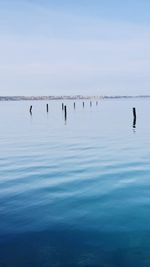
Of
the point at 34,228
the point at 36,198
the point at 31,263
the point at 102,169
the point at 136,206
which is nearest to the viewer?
the point at 31,263

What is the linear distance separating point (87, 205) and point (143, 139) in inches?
913

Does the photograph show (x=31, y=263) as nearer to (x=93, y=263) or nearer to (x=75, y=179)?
(x=93, y=263)

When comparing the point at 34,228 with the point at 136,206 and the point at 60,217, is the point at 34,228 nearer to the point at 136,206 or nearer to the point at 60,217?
the point at 60,217

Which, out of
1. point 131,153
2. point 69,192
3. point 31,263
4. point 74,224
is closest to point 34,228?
point 74,224

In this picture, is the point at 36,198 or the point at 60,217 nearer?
the point at 60,217

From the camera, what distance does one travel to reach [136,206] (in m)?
13.7

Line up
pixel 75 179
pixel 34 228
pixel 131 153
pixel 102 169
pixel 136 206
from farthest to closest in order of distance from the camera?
1. pixel 131 153
2. pixel 102 169
3. pixel 75 179
4. pixel 136 206
5. pixel 34 228

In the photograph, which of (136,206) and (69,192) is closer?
(136,206)

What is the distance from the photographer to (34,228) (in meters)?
11.5

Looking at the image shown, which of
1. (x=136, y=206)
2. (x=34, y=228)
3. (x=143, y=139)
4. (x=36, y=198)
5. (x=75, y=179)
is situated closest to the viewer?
(x=34, y=228)

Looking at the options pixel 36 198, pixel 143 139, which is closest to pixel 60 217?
pixel 36 198

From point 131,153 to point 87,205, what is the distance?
45.1ft

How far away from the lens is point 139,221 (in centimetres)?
1210

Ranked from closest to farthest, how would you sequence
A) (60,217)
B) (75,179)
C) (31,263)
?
(31,263) < (60,217) < (75,179)
